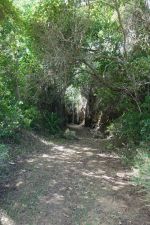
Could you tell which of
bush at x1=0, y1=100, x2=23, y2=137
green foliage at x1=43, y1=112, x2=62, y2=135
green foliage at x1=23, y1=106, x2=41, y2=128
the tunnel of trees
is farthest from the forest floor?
green foliage at x1=43, y1=112, x2=62, y2=135

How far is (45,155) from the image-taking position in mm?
10719

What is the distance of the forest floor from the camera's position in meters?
5.97

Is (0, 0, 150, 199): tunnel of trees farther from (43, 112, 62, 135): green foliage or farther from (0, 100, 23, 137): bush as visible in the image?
(43, 112, 62, 135): green foliage

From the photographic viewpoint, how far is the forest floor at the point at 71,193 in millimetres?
5973

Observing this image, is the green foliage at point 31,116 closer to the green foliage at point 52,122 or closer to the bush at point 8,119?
the green foliage at point 52,122

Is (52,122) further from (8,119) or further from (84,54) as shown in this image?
(84,54)

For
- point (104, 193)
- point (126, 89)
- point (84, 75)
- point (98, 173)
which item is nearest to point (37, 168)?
point (98, 173)

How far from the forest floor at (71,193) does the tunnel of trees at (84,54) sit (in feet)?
4.62

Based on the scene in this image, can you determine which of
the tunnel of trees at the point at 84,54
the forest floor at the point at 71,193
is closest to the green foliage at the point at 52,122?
the tunnel of trees at the point at 84,54

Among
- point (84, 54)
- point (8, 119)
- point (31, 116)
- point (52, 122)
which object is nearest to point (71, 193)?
point (8, 119)

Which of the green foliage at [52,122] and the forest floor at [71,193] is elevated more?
the green foliage at [52,122]

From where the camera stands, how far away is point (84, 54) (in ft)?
35.7

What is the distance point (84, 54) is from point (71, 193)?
4.99m

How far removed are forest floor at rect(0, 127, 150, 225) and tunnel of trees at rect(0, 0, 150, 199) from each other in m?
1.41
